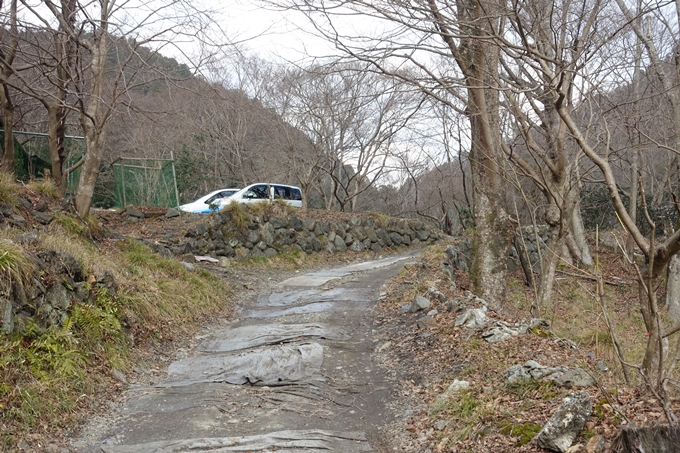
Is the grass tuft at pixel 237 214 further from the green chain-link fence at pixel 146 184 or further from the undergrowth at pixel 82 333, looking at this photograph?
the undergrowth at pixel 82 333

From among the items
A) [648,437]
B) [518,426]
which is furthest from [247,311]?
[648,437]

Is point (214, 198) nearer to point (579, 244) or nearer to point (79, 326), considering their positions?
point (579, 244)

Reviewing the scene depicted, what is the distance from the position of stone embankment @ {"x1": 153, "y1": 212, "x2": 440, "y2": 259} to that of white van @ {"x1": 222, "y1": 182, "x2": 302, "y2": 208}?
1653 mm

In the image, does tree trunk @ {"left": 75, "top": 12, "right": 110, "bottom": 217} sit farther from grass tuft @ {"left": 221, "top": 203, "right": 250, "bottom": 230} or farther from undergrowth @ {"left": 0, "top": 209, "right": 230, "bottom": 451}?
grass tuft @ {"left": 221, "top": 203, "right": 250, "bottom": 230}

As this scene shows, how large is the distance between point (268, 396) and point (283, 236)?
955 cm

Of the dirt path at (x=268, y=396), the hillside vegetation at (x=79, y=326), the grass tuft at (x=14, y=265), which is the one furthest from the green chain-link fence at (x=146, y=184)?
the grass tuft at (x=14, y=265)

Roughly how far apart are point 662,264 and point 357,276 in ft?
27.0

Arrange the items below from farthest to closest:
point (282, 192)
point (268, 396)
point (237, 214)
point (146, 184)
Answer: point (282, 192), point (146, 184), point (237, 214), point (268, 396)

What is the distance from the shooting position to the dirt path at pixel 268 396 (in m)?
4.37

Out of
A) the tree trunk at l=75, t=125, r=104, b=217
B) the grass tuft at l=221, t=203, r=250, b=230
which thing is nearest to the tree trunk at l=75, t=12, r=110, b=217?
the tree trunk at l=75, t=125, r=104, b=217

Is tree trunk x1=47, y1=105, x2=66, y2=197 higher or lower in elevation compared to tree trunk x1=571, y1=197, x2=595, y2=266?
higher

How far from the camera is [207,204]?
1712 cm

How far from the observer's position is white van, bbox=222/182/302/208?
57.0 ft

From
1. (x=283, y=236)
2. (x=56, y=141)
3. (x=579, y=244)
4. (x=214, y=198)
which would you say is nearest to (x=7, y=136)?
(x=56, y=141)
